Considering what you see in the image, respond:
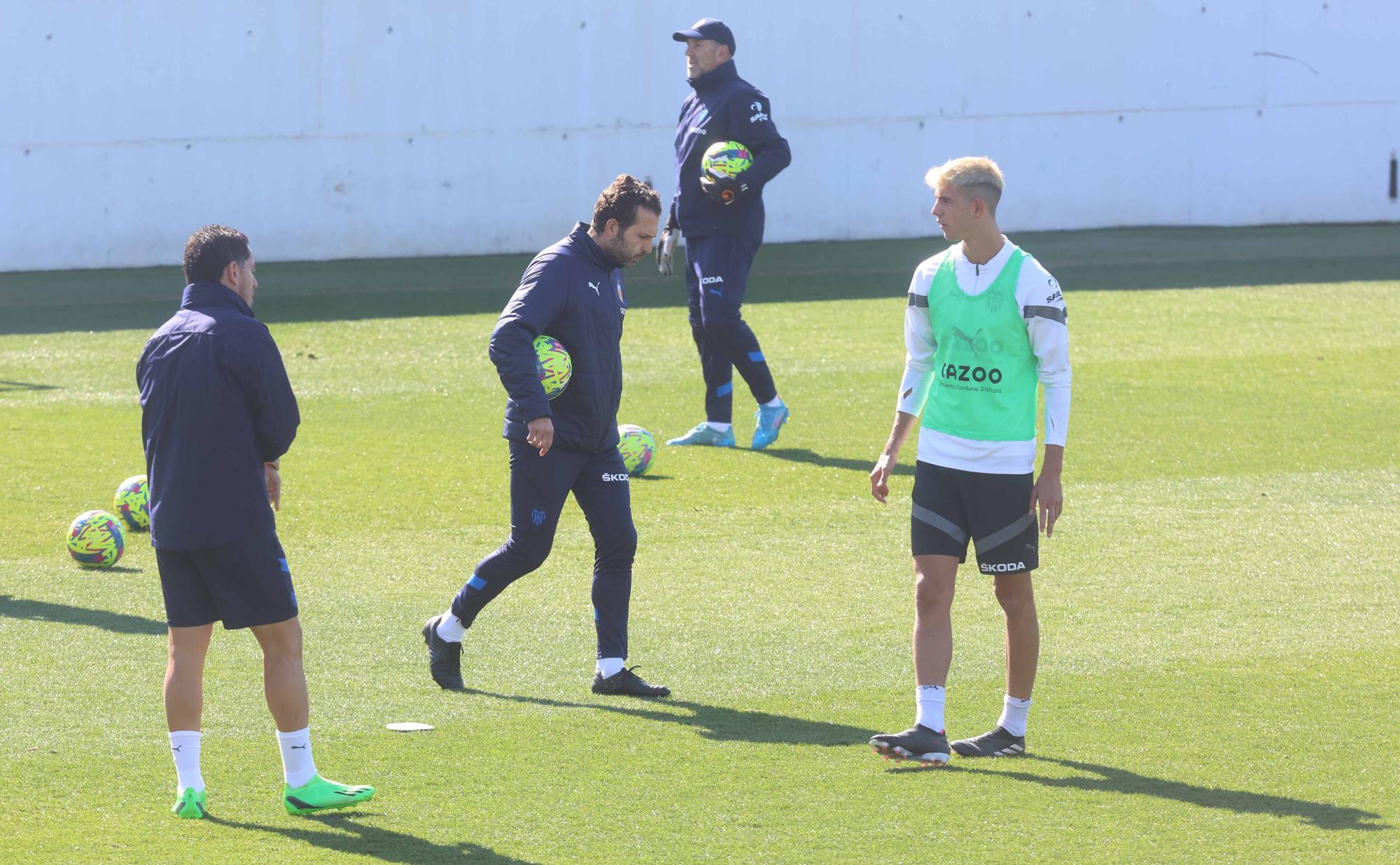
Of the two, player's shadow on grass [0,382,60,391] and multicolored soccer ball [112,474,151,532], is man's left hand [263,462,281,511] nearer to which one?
multicolored soccer ball [112,474,151,532]

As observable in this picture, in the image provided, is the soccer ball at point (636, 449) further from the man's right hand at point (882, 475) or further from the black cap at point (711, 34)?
the man's right hand at point (882, 475)

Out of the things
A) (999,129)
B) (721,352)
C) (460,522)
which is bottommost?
(460,522)

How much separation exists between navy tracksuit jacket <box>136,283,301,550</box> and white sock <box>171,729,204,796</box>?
1.86 ft

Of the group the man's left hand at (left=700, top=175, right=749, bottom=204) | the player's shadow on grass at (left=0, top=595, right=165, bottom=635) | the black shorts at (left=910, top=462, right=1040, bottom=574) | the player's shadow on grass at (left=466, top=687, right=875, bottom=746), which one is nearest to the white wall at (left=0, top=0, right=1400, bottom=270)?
the man's left hand at (left=700, top=175, right=749, bottom=204)

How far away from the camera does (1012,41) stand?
85.3ft

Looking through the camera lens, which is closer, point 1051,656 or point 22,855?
point 22,855

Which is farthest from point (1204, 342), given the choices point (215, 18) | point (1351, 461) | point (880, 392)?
point (215, 18)

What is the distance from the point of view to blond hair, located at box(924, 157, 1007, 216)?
17.7 ft

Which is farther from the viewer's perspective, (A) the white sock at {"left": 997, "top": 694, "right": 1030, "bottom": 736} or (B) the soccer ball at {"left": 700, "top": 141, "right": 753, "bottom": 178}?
(B) the soccer ball at {"left": 700, "top": 141, "right": 753, "bottom": 178}

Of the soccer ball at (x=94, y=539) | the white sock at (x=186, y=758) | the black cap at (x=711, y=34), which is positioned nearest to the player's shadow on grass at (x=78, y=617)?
the soccer ball at (x=94, y=539)

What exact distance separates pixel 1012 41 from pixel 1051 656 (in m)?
20.6

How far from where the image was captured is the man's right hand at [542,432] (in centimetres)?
602

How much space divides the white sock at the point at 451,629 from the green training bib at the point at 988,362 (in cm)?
202

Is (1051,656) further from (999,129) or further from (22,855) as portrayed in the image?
(999,129)
